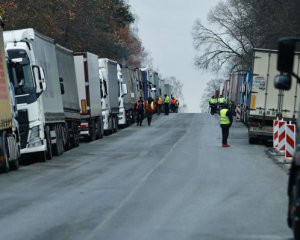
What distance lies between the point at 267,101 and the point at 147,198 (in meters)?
19.7

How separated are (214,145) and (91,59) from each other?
6.89 metres

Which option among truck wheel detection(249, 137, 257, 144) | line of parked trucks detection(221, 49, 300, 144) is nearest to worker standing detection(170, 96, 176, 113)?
truck wheel detection(249, 137, 257, 144)

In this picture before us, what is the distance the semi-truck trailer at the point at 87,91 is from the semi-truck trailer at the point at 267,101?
6802 millimetres

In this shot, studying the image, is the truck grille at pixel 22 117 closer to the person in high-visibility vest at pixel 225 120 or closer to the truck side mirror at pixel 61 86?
the truck side mirror at pixel 61 86

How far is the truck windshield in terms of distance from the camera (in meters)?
24.4

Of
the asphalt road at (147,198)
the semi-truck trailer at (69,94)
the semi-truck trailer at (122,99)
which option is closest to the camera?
the asphalt road at (147,198)

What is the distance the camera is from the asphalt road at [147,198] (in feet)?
35.4

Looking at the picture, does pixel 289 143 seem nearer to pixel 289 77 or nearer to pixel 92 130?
pixel 92 130

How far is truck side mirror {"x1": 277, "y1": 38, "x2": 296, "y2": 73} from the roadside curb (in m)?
13.0

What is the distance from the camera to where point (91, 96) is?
3666cm

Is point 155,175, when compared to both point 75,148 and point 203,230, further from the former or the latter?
point 75,148

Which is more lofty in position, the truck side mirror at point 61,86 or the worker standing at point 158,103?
the truck side mirror at point 61,86

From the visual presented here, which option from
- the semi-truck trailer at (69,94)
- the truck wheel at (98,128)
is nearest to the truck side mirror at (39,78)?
the semi-truck trailer at (69,94)

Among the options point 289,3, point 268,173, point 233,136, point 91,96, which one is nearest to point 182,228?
point 268,173
